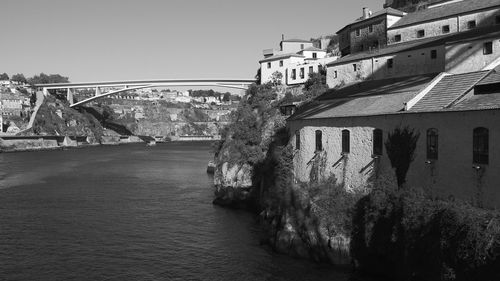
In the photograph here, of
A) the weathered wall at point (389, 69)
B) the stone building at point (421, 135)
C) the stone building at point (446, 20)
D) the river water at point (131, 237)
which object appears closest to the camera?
the stone building at point (421, 135)

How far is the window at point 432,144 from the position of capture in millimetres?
22812

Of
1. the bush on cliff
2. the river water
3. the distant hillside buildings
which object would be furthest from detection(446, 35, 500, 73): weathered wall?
the river water

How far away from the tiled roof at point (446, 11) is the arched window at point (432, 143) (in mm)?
21156

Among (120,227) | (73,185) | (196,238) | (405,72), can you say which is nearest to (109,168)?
(73,185)

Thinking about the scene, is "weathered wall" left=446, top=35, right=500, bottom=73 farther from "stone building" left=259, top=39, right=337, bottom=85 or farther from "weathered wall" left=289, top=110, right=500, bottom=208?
"stone building" left=259, top=39, right=337, bottom=85

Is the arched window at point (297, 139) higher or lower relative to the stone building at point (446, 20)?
lower

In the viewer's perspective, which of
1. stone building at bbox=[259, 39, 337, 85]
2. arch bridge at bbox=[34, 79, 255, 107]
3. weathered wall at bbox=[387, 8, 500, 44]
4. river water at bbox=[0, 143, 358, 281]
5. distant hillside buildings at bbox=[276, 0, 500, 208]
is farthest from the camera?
arch bridge at bbox=[34, 79, 255, 107]

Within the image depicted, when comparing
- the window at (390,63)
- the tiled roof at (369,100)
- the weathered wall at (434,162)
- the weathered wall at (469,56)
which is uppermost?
the window at (390,63)

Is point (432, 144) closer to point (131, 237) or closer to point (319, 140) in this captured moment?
point (319, 140)

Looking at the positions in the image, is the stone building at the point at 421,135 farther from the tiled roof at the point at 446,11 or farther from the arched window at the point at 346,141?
the tiled roof at the point at 446,11

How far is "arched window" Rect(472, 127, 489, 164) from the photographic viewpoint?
20359 millimetres

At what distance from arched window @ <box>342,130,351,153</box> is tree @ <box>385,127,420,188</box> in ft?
11.7

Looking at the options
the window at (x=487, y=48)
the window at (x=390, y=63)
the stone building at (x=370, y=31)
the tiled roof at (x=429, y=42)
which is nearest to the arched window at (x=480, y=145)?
the window at (x=487, y=48)

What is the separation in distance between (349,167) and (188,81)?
446ft
